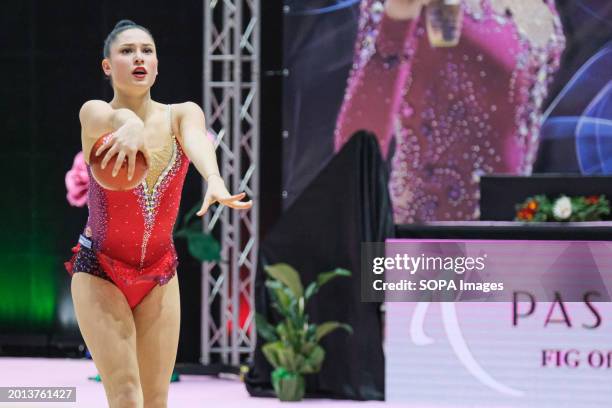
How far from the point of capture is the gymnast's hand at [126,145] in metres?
3.10

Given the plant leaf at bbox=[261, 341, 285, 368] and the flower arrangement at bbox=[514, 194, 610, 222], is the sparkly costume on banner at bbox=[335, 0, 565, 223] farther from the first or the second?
the plant leaf at bbox=[261, 341, 285, 368]

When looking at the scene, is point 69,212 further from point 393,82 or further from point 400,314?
point 400,314

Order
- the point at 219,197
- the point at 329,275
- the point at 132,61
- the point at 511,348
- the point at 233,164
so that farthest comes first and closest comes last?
the point at 233,164 → the point at 329,275 → the point at 511,348 → the point at 132,61 → the point at 219,197

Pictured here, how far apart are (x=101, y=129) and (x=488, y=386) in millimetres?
3692

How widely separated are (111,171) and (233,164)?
5141 mm

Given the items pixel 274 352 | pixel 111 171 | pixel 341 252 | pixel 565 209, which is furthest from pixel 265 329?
pixel 111 171

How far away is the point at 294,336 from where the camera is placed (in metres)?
6.77

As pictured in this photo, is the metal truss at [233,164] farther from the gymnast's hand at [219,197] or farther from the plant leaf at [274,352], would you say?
the gymnast's hand at [219,197]

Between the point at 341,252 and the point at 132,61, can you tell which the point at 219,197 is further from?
the point at 341,252

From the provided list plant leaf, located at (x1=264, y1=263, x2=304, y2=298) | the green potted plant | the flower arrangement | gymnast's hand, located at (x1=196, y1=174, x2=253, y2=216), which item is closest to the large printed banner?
the green potted plant

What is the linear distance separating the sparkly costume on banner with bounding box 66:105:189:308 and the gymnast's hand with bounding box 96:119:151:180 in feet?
1.03

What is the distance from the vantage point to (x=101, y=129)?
334cm

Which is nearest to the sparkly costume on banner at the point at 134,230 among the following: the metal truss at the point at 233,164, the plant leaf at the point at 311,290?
the plant leaf at the point at 311,290

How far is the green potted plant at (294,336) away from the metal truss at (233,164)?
1.22 meters
